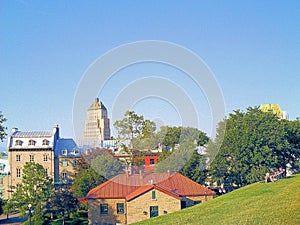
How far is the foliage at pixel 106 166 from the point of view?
43441 millimetres

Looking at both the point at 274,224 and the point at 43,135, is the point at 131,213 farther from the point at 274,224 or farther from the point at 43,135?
the point at 43,135

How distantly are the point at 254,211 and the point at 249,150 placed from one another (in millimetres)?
19183

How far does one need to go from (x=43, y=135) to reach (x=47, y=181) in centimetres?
2431

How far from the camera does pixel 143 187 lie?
33656 millimetres

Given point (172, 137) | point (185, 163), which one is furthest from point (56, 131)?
point (185, 163)

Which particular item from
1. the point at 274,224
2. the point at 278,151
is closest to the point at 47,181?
the point at 278,151

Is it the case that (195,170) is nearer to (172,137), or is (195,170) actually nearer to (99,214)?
(99,214)

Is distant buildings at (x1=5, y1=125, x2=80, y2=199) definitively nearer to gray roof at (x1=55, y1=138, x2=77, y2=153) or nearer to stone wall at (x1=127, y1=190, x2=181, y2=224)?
gray roof at (x1=55, y1=138, x2=77, y2=153)

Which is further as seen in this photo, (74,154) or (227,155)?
(74,154)

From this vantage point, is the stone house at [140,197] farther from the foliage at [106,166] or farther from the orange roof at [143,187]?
the foliage at [106,166]

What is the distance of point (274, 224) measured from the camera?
17969 millimetres

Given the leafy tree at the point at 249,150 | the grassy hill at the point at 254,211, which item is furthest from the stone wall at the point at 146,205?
the leafy tree at the point at 249,150

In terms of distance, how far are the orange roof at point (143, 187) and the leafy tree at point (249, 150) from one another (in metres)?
5.77

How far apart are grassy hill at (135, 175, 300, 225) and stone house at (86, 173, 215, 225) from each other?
22.5ft
